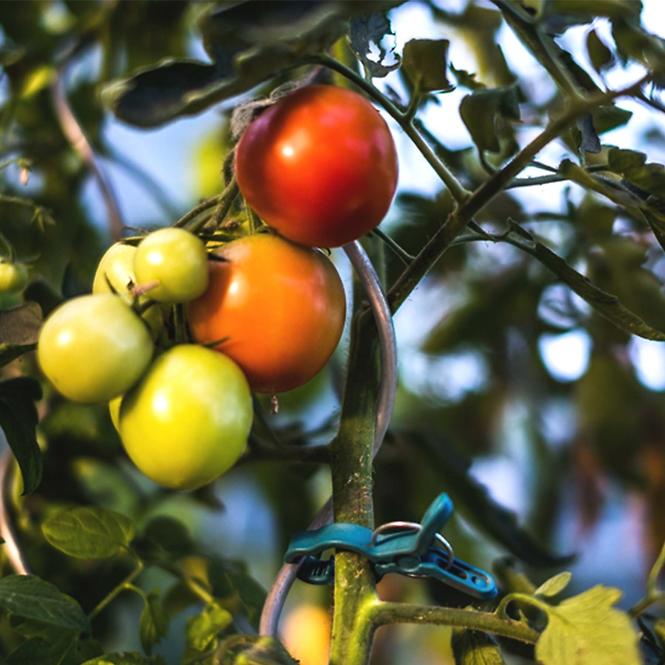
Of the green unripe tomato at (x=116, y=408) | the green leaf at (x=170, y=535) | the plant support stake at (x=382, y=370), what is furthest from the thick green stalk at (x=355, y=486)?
the green leaf at (x=170, y=535)

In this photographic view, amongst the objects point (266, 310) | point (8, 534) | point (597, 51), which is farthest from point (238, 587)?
point (597, 51)

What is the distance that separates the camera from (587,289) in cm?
44

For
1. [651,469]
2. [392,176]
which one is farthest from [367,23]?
[651,469]

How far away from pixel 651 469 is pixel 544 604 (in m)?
0.76

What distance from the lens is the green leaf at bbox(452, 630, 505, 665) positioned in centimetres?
43

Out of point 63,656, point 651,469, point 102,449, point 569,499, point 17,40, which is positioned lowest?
point 569,499

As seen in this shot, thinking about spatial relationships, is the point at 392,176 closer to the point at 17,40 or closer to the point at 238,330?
the point at 238,330

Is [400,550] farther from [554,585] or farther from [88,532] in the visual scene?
[88,532]

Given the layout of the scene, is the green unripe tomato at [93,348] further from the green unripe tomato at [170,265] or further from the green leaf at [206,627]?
the green leaf at [206,627]

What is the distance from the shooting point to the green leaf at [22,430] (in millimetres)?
468

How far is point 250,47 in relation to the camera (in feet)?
1.15

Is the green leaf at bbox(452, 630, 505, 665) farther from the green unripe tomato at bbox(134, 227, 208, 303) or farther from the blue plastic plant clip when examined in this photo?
the green unripe tomato at bbox(134, 227, 208, 303)

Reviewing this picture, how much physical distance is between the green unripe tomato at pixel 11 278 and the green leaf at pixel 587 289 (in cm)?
23

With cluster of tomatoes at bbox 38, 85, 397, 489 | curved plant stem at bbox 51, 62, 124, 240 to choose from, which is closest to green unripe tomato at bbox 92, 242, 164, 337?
cluster of tomatoes at bbox 38, 85, 397, 489
